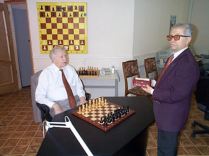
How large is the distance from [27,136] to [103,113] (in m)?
1.55

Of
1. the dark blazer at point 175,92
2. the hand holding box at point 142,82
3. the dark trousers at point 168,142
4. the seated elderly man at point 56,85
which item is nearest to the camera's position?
the dark blazer at point 175,92

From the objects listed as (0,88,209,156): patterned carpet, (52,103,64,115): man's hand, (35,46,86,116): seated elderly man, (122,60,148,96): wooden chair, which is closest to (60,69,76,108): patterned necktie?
(35,46,86,116): seated elderly man

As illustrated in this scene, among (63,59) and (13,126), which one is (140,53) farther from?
(13,126)

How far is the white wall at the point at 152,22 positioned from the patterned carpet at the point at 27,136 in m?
1.50

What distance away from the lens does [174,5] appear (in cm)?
445

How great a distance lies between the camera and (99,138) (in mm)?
1328

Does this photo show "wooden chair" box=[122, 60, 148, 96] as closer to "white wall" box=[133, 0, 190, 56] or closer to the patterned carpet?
"white wall" box=[133, 0, 190, 56]

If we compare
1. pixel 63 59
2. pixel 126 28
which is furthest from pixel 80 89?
pixel 126 28

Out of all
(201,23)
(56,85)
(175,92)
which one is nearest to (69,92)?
(56,85)

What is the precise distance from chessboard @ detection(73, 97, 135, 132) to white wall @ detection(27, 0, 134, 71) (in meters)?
1.82

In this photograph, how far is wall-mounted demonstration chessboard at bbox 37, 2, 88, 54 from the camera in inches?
134

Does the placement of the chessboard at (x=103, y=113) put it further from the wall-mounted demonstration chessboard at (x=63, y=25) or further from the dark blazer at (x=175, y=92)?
the wall-mounted demonstration chessboard at (x=63, y=25)

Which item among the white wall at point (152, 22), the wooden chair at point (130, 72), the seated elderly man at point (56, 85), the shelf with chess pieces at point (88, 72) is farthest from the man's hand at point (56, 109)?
the white wall at point (152, 22)

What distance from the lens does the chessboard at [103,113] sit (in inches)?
59.0
